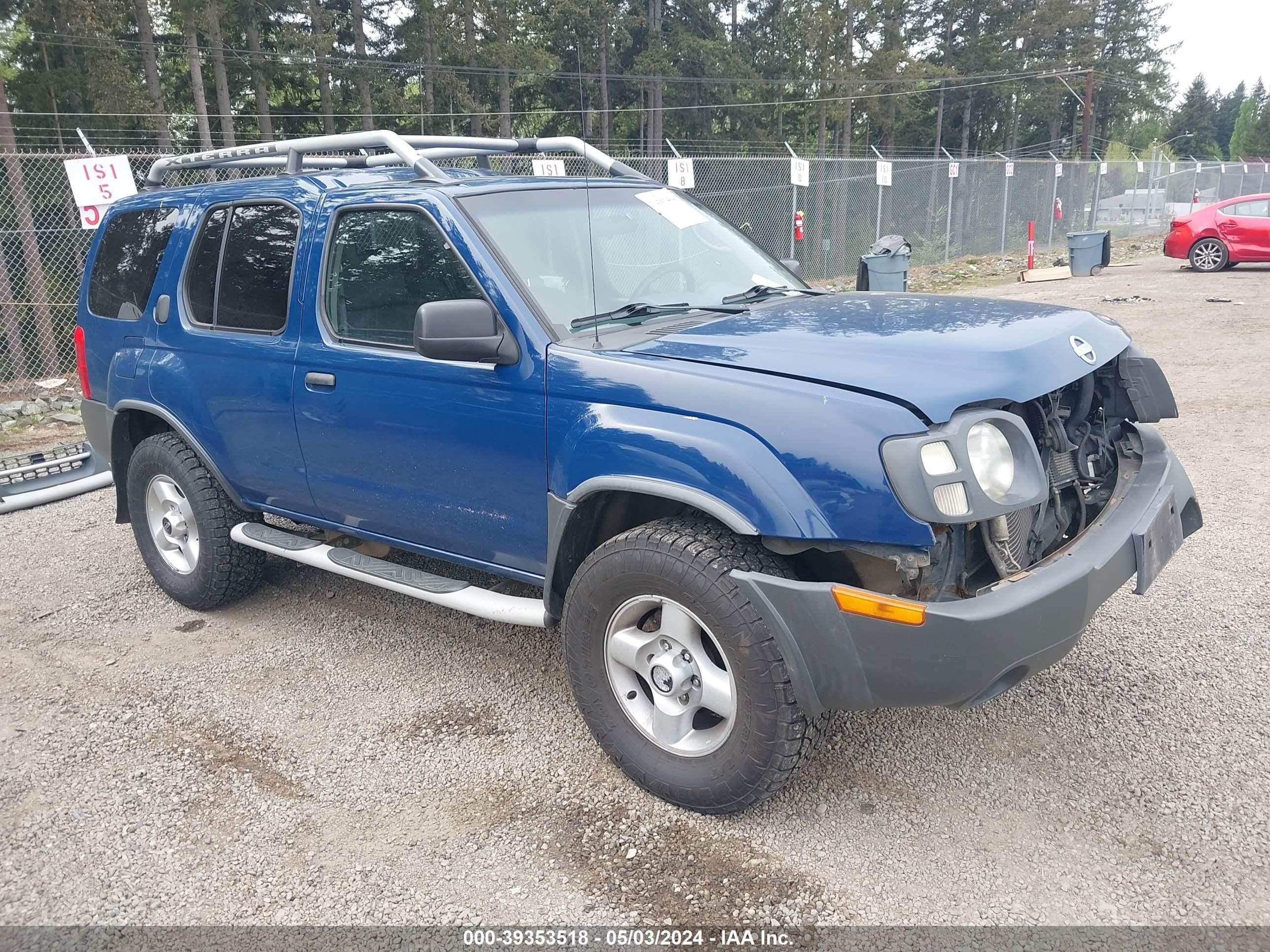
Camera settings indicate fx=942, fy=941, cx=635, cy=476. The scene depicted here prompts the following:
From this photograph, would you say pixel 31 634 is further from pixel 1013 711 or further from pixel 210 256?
pixel 1013 711

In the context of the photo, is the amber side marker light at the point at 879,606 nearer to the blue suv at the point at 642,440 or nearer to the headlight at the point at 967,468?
the blue suv at the point at 642,440

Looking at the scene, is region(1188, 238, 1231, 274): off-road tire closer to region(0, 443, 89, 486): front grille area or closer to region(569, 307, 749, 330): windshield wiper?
region(569, 307, 749, 330): windshield wiper

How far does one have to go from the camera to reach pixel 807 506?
2.49 m

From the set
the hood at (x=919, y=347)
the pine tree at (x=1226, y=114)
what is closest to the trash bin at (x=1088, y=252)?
the hood at (x=919, y=347)

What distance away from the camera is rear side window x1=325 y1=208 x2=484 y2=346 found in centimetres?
338

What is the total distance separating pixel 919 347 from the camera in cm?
280

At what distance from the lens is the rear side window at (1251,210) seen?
17969 millimetres

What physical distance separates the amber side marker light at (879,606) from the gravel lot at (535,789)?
784 mm

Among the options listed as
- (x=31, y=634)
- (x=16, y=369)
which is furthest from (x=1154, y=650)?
(x=16, y=369)

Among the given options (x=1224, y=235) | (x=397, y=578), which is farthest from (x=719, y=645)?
(x=1224, y=235)

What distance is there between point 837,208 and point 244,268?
813 inches

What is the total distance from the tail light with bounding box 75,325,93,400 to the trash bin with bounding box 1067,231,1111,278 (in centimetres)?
2054

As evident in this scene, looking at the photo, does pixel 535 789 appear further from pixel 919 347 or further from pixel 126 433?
pixel 126 433

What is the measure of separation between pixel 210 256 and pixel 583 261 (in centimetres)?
191
